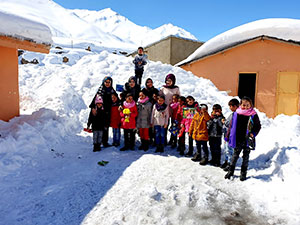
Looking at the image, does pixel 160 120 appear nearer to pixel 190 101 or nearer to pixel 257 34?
pixel 190 101

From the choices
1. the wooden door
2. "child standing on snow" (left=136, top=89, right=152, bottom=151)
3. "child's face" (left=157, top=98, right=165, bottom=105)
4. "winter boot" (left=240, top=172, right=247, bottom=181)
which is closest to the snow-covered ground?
"winter boot" (left=240, top=172, right=247, bottom=181)

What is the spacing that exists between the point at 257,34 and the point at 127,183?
10449 mm

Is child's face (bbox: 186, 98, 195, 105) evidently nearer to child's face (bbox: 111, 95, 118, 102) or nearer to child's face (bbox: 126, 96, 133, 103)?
child's face (bbox: 126, 96, 133, 103)

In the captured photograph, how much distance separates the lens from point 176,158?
4781 millimetres

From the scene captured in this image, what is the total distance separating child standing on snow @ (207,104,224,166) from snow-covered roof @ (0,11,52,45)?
14.3ft

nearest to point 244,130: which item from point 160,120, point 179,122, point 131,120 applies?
point 179,122

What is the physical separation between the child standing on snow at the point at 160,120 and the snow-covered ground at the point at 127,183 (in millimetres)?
289

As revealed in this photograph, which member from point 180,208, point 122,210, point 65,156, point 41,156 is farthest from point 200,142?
point 41,156

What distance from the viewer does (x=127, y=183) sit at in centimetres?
359

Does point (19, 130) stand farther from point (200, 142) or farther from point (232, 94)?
point (232, 94)

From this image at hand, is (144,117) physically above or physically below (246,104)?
below

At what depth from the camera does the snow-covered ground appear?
2.74m

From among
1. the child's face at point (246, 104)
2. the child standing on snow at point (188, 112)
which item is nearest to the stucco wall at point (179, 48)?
the child standing on snow at point (188, 112)

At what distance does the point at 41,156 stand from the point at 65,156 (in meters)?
0.48
